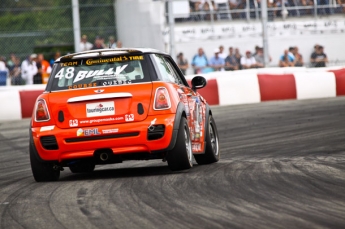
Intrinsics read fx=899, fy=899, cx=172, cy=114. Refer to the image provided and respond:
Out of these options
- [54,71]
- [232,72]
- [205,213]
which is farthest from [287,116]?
[205,213]

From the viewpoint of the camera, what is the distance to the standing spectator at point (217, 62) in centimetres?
2367

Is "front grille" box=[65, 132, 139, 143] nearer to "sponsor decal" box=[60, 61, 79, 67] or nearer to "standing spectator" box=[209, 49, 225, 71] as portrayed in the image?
"sponsor decal" box=[60, 61, 79, 67]

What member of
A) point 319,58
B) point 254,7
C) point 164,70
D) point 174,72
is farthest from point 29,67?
point 164,70

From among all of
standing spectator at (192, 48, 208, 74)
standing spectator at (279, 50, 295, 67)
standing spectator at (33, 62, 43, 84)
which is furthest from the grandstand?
standing spectator at (33, 62, 43, 84)

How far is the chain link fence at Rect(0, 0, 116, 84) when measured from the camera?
21547 mm

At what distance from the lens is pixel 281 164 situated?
31.0 feet

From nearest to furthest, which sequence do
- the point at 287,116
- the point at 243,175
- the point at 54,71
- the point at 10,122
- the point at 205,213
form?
the point at 205,213 → the point at 243,175 → the point at 54,71 → the point at 287,116 → the point at 10,122

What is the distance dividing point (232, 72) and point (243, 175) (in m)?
13.5

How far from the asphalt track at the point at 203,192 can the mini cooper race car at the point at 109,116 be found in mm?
243

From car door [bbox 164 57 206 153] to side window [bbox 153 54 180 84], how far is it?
64 millimetres

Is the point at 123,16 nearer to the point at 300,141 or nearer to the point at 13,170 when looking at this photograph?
the point at 300,141

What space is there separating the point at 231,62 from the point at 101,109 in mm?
15179

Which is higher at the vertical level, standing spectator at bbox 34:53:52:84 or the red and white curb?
standing spectator at bbox 34:53:52:84

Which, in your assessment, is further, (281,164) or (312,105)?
(312,105)
